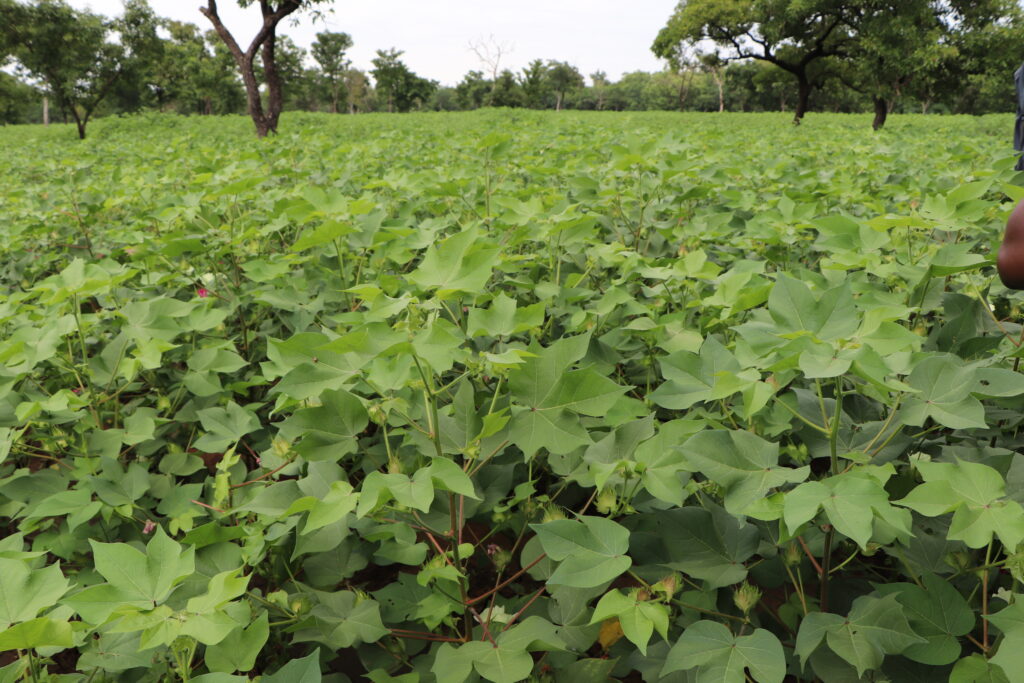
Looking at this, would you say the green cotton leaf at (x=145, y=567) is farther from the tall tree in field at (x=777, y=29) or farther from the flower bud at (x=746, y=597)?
the tall tree in field at (x=777, y=29)

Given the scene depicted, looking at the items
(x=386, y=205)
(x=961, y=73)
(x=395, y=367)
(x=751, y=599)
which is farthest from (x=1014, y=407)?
(x=961, y=73)

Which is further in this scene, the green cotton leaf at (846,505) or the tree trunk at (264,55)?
the tree trunk at (264,55)

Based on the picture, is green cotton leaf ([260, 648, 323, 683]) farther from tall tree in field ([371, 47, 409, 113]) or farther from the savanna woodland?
tall tree in field ([371, 47, 409, 113])

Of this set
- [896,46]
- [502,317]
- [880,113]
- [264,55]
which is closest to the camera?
[502,317]

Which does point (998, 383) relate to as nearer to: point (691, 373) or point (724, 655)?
point (691, 373)

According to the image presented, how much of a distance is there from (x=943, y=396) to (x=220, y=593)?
1089mm

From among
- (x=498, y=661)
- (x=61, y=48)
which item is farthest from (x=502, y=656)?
(x=61, y=48)

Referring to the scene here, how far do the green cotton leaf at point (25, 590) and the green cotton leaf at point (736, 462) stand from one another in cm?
90

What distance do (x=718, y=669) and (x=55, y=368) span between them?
1.86 m

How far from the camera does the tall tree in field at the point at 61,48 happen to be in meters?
19.4

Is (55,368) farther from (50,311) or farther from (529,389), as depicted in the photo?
(529,389)

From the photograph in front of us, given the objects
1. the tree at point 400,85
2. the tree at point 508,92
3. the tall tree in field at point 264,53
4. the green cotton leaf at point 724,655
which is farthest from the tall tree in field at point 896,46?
the tree at point 400,85

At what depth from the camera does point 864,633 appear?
862mm

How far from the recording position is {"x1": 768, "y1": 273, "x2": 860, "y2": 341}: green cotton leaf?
93 cm
